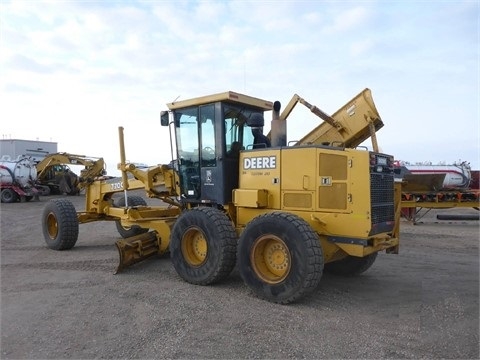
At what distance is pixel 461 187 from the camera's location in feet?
59.0

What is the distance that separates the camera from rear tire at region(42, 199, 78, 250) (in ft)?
30.1

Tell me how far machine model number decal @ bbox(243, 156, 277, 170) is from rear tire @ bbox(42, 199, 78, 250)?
Result: 175 inches

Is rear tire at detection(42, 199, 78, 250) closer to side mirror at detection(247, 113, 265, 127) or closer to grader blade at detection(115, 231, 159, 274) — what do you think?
grader blade at detection(115, 231, 159, 274)

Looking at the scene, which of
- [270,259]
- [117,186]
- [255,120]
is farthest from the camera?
[117,186]

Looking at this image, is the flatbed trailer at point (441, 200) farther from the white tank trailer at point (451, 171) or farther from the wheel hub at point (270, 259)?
the wheel hub at point (270, 259)

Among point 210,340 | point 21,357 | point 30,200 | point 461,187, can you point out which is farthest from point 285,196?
point 30,200

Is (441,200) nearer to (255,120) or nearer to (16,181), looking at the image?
(255,120)

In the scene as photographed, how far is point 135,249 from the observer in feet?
24.5

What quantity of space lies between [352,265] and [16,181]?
21.9m

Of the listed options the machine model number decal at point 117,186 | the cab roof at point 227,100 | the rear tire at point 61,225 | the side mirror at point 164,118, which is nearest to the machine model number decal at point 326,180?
the cab roof at point 227,100

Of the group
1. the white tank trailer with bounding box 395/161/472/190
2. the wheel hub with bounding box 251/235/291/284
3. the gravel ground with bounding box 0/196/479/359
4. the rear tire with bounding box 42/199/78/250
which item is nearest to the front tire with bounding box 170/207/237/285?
the gravel ground with bounding box 0/196/479/359

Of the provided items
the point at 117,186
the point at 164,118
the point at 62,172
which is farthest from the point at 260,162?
the point at 62,172

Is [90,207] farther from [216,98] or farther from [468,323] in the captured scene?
[468,323]

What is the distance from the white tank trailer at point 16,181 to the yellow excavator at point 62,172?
6.64 feet
